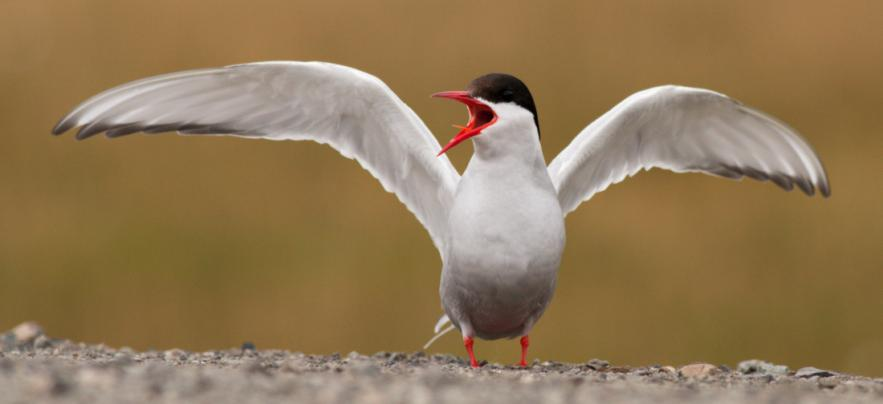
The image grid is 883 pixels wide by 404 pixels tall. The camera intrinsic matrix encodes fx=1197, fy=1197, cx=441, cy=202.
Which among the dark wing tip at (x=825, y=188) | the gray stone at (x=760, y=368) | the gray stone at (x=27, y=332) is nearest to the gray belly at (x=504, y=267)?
the gray stone at (x=760, y=368)

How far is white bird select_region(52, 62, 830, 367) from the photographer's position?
646 centimetres


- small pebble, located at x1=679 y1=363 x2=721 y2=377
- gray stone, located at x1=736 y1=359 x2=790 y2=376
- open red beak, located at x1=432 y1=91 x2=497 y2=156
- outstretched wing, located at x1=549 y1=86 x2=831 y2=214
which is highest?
open red beak, located at x1=432 y1=91 x2=497 y2=156

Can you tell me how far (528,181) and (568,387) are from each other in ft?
5.58

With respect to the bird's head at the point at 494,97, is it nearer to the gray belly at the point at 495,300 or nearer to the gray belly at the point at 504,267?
the gray belly at the point at 504,267

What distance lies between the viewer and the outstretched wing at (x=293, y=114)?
6930 mm

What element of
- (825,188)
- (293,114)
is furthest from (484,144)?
(825,188)

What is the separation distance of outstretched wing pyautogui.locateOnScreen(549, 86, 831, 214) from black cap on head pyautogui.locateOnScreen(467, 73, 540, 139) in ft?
2.76

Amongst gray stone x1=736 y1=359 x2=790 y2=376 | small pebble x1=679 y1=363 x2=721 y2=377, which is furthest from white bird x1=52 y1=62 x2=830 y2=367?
gray stone x1=736 y1=359 x2=790 y2=376

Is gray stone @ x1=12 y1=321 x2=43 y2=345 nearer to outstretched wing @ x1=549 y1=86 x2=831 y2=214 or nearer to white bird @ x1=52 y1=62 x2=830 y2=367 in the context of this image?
white bird @ x1=52 y1=62 x2=830 y2=367

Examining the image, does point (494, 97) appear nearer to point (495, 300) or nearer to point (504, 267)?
point (504, 267)

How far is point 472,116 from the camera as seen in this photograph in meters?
6.62

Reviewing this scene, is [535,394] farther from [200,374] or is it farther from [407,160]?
[407,160]

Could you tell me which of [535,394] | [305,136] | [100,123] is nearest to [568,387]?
[535,394]

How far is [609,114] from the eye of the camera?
7.18 meters
